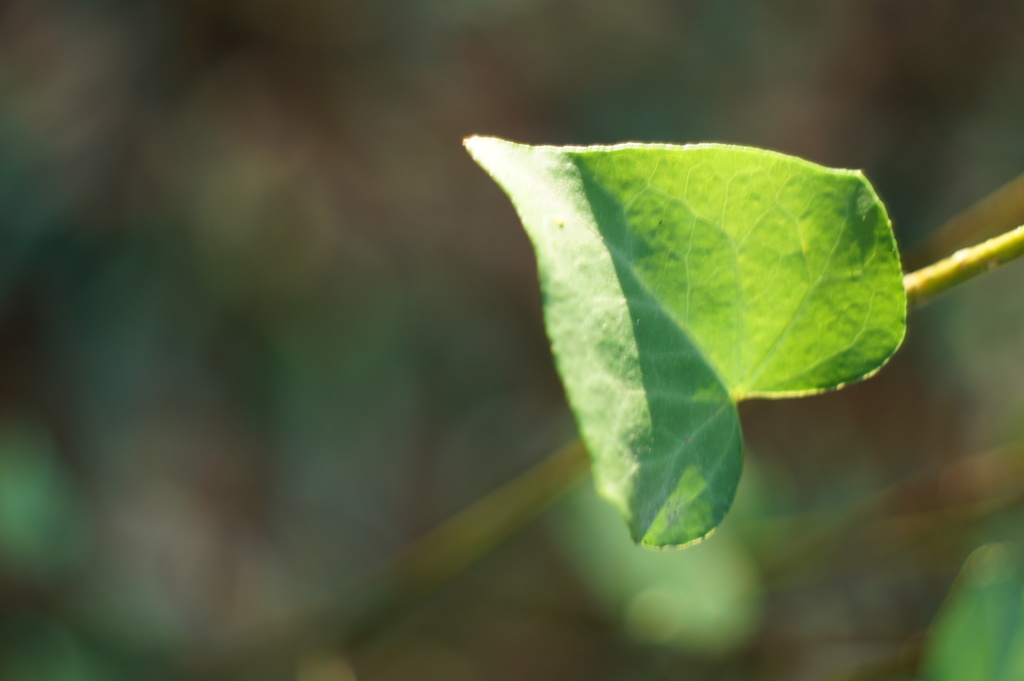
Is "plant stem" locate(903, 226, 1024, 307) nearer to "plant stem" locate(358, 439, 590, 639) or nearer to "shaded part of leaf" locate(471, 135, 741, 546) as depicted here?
"shaded part of leaf" locate(471, 135, 741, 546)

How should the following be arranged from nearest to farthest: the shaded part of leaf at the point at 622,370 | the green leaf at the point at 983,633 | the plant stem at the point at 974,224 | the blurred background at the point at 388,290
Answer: the shaded part of leaf at the point at 622,370 < the green leaf at the point at 983,633 < the plant stem at the point at 974,224 < the blurred background at the point at 388,290

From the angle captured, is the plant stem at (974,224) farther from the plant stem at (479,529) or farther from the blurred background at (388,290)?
the blurred background at (388,290)

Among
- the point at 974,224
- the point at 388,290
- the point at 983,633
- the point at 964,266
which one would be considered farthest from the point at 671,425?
the point at 388,290

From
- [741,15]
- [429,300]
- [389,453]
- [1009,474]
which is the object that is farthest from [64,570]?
[741,15]

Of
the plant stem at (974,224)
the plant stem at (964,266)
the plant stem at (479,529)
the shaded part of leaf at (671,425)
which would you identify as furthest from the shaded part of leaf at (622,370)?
the plant stem at (974,224)

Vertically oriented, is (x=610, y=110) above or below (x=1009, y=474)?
above

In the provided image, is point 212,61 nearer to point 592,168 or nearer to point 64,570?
point 64,570

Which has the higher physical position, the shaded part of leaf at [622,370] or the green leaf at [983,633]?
the shaded part of leaf at [622,370]
